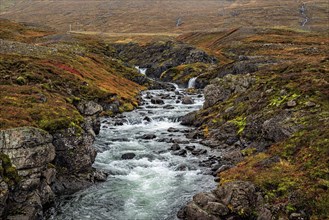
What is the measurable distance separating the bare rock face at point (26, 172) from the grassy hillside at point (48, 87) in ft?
7.69

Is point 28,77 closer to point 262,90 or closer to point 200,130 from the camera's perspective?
point 200,130

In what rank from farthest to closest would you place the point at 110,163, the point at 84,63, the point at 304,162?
the point at 84,63
the point at 110,163
the point at 304,162

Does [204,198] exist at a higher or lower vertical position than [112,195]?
higher

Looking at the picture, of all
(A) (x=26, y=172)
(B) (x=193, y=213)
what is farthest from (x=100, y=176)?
(B) (x=193, y=213)

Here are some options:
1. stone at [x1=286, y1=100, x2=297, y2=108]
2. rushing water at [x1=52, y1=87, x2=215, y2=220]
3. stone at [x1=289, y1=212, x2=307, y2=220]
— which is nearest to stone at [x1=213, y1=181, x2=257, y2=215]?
stone at [x1=289, y1=212, x2=307, y2=220]

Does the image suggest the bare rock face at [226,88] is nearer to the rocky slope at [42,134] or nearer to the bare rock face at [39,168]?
the rocky slope at [42,134]

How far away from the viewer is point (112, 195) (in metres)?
30.9

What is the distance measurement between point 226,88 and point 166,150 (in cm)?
2255

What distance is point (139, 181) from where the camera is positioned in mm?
34156

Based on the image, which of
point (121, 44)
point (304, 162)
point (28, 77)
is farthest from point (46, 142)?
point (121, 44)

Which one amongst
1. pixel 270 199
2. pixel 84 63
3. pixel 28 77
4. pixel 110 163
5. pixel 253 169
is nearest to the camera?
pixel 270 199

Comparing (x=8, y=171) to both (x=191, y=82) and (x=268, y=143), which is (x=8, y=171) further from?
(x=191, y=82)

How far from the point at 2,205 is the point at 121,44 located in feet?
580

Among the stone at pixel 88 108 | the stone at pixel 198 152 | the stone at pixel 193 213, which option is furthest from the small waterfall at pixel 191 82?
the stone at pixel 193 213
